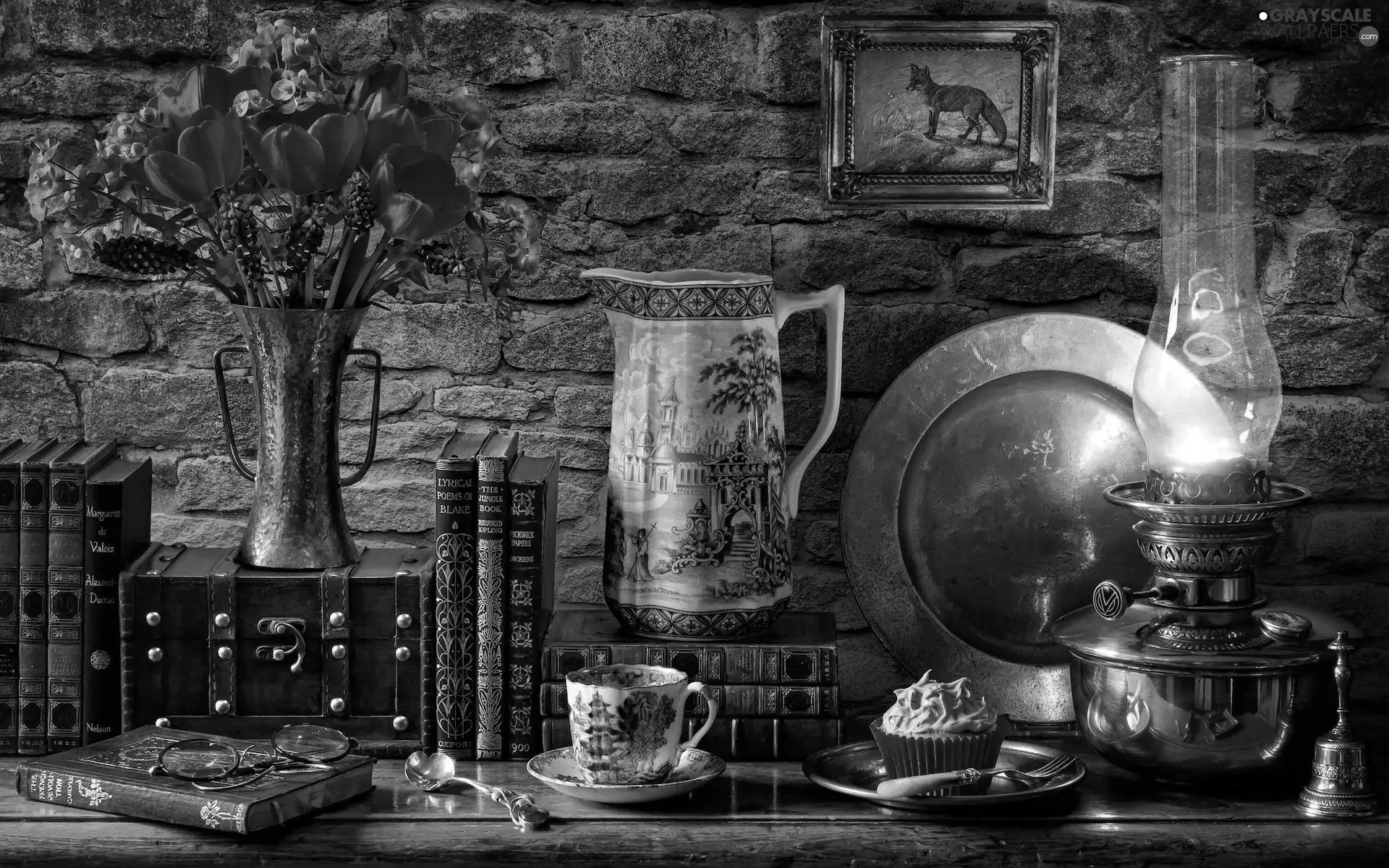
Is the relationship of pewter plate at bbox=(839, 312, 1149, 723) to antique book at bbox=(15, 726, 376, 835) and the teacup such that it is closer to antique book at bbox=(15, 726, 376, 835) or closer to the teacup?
the teacup

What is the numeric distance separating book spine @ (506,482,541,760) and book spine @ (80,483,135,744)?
15.0 inches

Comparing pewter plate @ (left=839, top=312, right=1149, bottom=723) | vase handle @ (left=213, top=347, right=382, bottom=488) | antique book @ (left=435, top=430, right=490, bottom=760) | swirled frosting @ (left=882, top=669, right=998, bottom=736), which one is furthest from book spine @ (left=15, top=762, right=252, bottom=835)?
pewter plate @ (left=839, top=312, right=1149, bottom=723)

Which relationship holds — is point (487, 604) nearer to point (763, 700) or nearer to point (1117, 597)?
point (763, 700)

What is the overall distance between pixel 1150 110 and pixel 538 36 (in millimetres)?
722

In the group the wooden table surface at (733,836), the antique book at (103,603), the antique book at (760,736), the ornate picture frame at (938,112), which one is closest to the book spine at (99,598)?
the antique book at (103,603)

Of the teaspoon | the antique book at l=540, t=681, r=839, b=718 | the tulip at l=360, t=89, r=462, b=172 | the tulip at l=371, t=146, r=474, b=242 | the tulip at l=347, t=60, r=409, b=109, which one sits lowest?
the teaspoon

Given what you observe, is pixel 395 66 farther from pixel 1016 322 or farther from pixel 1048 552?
pixel 1048 552

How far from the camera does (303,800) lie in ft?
3.86

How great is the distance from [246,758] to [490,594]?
0.86 feet

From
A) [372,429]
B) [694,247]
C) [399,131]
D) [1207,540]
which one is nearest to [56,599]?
[372,429]

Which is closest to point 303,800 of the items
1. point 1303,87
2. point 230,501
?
point 230,501

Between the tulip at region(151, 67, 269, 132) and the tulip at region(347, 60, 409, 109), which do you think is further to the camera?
the tulip at region(347, 60, 409, 109)

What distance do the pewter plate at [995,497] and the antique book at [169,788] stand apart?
2.03ft

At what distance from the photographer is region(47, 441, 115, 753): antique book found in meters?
1.33
